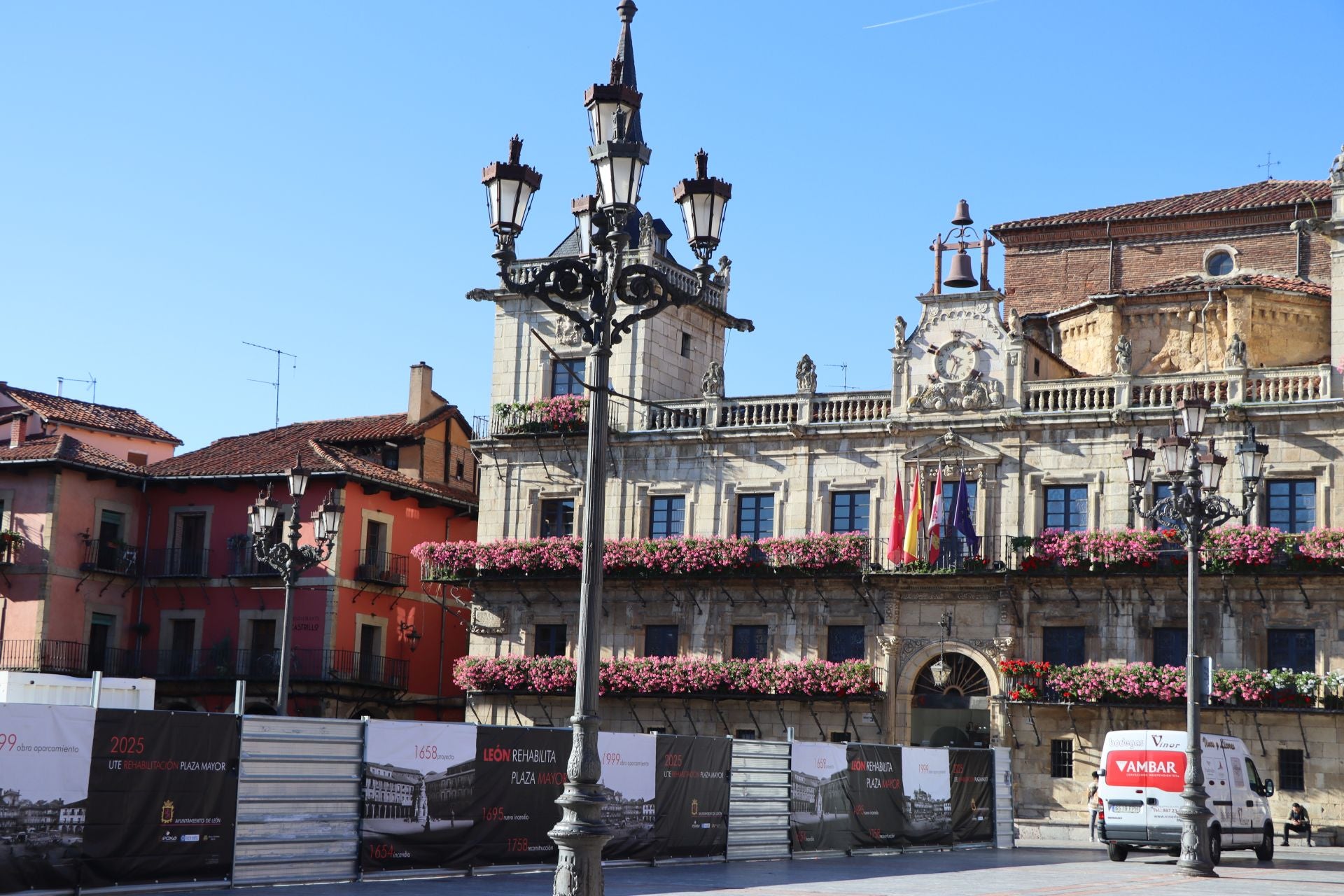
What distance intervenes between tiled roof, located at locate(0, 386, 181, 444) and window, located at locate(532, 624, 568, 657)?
19.2 m

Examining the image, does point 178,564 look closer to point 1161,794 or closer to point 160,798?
point 1161,794

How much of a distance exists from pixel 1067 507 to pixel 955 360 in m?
4.46

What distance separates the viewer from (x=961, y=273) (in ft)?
143

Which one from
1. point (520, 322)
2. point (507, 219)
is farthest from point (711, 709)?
point (507, 219)

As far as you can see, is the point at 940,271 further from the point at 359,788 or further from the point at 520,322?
the point at 359,788

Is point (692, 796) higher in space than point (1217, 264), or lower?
lower

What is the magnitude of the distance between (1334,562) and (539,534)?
19281 millimetres

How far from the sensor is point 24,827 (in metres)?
17.3

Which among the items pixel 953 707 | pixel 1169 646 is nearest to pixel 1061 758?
pixel 953 707

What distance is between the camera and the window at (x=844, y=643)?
135ft

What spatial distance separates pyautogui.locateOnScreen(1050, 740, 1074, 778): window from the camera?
38.4 m

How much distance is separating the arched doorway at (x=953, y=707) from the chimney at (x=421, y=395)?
1935 centimetres

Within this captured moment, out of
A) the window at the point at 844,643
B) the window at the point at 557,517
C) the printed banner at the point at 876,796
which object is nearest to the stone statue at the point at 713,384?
the window at the point at 557,517

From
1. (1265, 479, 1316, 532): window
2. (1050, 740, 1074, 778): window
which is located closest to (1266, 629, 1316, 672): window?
(1265, 479, 1316, 532): window
